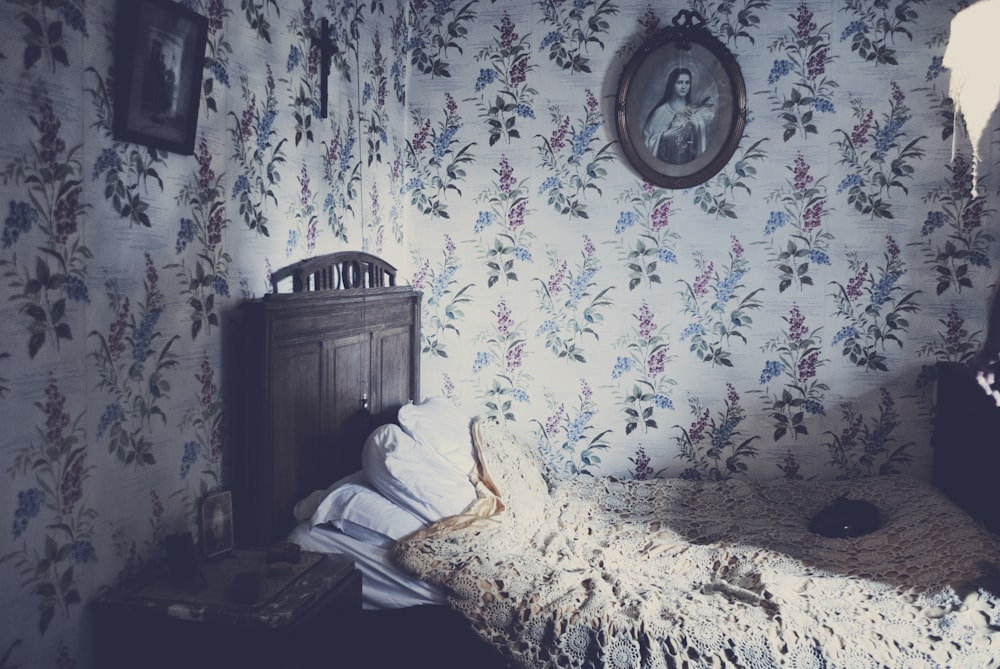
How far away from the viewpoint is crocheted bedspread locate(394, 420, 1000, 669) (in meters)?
1.79

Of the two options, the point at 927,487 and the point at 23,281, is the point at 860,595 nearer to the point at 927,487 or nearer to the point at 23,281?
the point at 927,487

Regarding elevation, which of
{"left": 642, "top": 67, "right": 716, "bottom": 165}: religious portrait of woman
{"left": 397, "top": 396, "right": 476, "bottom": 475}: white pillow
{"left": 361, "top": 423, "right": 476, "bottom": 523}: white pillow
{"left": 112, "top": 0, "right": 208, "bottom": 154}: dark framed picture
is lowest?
{"left": 361, "top": 423, "right": 476, "bottom": 523}: white pillow

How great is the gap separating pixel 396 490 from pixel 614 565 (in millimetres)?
646

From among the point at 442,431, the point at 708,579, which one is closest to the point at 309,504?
the point at 442,431

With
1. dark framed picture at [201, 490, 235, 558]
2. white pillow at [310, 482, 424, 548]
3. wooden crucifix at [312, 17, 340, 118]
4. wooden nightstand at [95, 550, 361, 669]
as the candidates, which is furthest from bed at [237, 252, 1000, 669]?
wooden crucifix at [312, 17, 340, 118]

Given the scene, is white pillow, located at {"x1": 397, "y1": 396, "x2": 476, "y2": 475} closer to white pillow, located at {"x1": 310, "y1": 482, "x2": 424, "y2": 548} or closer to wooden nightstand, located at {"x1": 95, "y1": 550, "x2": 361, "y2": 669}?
white pillow, located at {"x1": 310, "y1": 482, "x2": 424, "y2": 548}

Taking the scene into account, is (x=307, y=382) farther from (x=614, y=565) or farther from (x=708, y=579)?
(x=708, y=579)

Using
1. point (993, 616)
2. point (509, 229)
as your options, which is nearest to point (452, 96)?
point (509, 229)

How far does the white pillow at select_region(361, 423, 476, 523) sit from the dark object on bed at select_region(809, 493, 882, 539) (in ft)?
3.68

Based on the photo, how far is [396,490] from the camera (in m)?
2.26

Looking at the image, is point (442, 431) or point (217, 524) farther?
point (442, 431)

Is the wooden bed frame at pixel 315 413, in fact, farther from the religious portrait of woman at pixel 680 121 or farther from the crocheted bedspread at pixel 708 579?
the religious portrait of woman at pixel 680 121

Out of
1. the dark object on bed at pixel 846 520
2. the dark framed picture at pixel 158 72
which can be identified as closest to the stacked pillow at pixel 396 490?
the dark framed picture at pixel 158 72

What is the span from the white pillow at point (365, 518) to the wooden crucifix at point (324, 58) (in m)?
1.25
